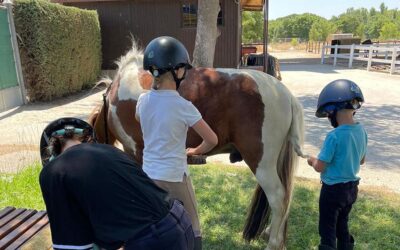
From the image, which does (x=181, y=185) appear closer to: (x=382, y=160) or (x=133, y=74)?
(x=133, y=74)

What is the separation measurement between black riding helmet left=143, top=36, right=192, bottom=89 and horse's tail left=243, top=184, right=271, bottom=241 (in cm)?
153

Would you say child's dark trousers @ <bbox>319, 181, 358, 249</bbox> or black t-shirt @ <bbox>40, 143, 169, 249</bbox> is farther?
child's dark trousers @ <bbox>319, 181, 358, 249</bbox>

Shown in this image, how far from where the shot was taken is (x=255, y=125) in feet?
10.5

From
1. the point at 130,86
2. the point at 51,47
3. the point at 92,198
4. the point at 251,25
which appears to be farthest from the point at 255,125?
the point at 251,25

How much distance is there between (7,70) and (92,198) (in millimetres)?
8757

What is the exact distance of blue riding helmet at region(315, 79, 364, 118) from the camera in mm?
2600

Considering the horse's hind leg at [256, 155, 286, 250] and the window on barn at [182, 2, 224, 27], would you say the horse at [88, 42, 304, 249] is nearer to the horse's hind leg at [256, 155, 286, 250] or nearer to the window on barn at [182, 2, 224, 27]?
the horse's hind leg at [256, 155, 286, 250]

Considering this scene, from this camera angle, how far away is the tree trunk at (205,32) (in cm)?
781

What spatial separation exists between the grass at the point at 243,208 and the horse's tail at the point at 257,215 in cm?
12

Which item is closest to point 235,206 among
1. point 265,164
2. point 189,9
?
point 265,164

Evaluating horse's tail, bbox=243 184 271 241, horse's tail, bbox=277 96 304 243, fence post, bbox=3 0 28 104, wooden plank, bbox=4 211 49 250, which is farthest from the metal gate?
horse's tail, bbox=277 96 304 243

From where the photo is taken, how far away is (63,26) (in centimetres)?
1095

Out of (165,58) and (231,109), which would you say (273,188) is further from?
(165,58)

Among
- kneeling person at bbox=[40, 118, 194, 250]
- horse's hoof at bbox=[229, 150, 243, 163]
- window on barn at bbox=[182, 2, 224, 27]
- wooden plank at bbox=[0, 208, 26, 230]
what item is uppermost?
window on barn at bbox=[182, 2, 224, 27]
